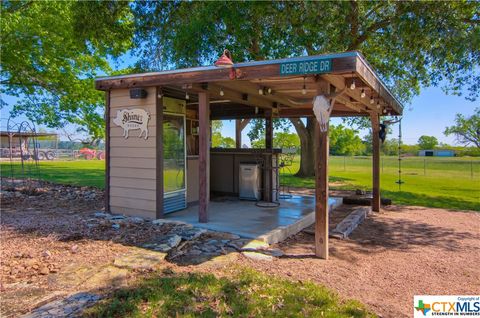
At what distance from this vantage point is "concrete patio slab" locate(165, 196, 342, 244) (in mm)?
4879

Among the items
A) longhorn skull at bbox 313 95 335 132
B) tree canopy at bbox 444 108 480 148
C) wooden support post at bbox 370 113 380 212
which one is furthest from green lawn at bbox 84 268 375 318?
tree canopy at bbox 444 108 480 148

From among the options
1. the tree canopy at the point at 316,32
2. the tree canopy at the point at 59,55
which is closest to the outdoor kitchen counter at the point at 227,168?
the tree canopy at the point at 316,32

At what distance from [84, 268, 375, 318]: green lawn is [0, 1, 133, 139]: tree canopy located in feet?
29.1

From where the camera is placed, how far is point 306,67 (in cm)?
380

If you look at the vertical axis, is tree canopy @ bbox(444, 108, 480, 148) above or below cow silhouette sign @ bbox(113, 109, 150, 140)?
above

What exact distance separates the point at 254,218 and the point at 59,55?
10596 mm

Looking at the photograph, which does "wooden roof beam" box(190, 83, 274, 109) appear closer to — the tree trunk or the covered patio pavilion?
the covered patio pavilion

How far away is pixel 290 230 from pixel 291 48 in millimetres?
5621

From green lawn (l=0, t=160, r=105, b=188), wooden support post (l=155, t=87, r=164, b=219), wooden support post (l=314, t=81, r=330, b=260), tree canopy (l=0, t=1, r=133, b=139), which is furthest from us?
green lawn (l=0, t=160, r=105, b=188)

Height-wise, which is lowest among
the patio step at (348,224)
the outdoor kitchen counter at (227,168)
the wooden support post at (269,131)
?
the patio step at (348,224)

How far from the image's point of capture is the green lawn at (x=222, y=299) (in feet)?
8.31

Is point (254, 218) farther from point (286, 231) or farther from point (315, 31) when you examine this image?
point (315, 31)

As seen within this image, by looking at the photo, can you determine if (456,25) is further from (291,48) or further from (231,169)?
(231,169)

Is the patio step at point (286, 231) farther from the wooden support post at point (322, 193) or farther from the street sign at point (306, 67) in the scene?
the street sign at point (306, 67)
